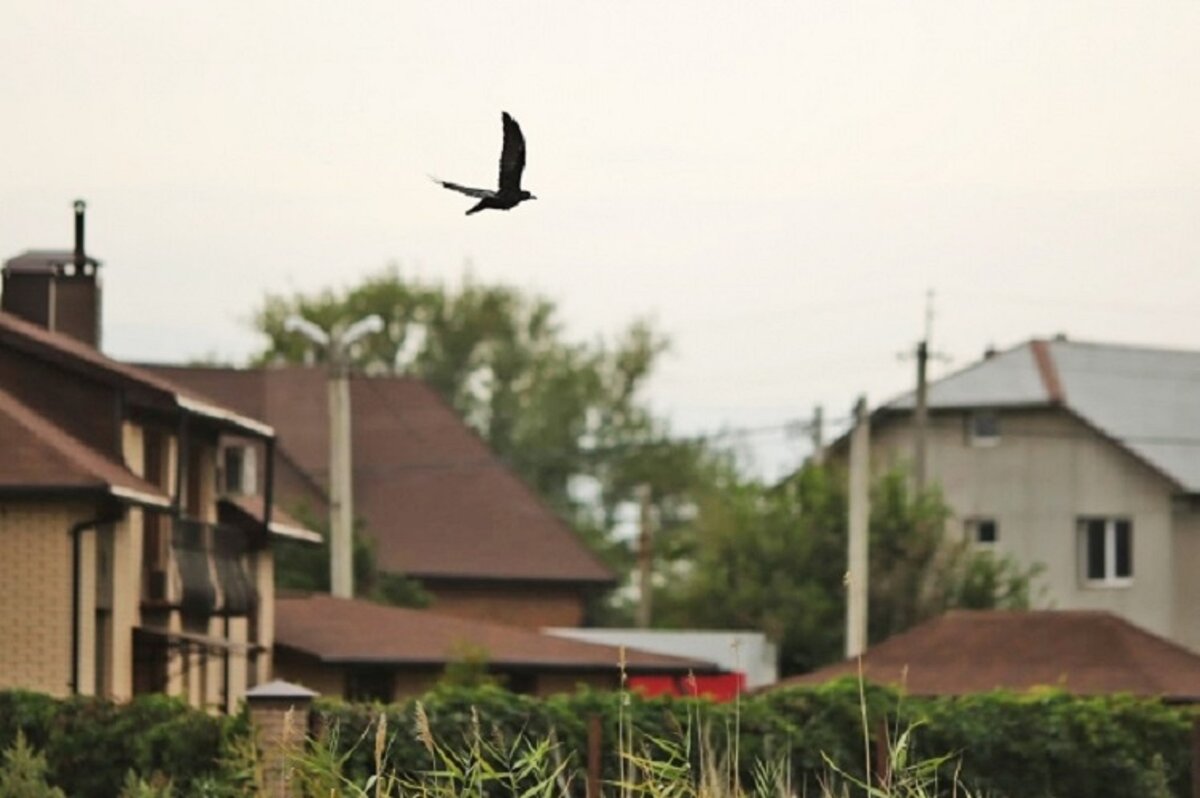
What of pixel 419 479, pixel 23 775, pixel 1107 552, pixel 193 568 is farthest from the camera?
pixel 1107 552

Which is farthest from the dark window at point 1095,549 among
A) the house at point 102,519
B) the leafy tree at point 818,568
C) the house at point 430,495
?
the house at point 102,519

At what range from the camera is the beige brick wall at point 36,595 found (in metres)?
34.9

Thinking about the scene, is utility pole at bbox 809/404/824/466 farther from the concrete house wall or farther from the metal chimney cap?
the metal chimney cap

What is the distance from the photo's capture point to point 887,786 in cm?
1562

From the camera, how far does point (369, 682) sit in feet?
153

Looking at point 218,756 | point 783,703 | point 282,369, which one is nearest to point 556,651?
point 783,703

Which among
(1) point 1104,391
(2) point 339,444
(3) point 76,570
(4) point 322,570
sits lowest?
(4) point 322,570

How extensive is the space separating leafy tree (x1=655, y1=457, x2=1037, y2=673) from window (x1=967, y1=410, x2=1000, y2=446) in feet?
33.6

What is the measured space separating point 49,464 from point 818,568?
3068 cm

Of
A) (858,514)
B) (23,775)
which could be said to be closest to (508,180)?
(23,775)

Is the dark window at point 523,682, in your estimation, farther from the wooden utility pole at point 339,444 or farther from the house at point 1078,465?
the house at point 1078,465

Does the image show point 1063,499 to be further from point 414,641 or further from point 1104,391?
point 414,641

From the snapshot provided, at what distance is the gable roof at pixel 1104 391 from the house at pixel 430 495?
1089cm

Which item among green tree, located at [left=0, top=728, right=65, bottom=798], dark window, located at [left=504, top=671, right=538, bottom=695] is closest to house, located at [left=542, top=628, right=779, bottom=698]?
dark window, located at [left=504, top=671, right=538, bottom=695]
